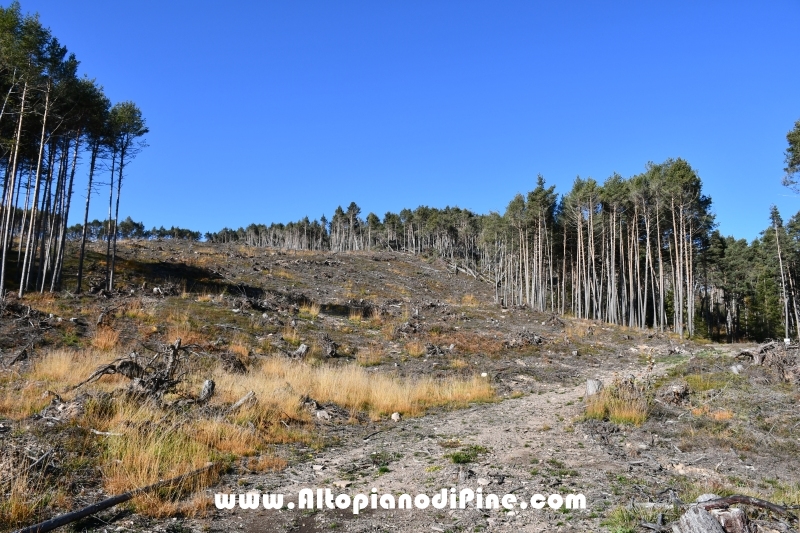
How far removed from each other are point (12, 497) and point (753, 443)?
392 inches

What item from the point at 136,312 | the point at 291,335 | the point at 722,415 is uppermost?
the point at 136,312

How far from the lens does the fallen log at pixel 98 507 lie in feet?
11.8

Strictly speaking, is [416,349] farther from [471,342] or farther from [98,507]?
[98,507]

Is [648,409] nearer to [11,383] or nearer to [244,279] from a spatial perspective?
[11,383]

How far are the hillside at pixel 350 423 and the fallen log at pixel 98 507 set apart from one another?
0.11 metres

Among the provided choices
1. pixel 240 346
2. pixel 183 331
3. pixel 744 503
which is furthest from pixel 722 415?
pixel 183 331

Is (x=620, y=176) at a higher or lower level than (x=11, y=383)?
higher

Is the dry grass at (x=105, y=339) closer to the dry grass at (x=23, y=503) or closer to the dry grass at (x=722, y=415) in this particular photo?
the dry grass at (x=23, y=503)

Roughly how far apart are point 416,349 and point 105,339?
10670 millimetres

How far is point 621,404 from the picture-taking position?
8.99 m

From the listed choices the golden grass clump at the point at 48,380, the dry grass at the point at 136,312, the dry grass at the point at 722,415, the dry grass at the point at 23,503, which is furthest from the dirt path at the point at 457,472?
the dry grass at the point at 136,312

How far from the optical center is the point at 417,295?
38.0 metres

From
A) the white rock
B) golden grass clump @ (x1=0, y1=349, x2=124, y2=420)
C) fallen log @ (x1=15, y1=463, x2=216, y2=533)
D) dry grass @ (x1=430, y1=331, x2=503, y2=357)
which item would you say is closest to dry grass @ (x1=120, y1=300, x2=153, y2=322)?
golden grass clump @ (x1=0, y1=349, x2=124, y2=420)

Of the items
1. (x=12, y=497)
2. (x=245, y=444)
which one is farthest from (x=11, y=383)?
(x=12, y=497)
